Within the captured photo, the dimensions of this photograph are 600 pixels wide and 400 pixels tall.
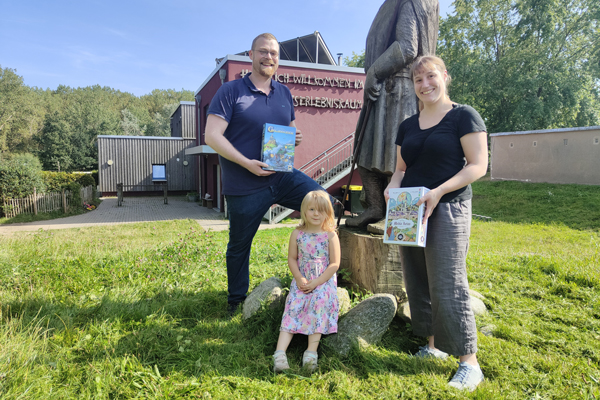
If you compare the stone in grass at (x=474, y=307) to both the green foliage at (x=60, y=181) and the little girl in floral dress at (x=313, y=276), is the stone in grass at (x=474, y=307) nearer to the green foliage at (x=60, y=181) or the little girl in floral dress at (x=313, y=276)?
the little girl in floral dress at (x=313, y=276)

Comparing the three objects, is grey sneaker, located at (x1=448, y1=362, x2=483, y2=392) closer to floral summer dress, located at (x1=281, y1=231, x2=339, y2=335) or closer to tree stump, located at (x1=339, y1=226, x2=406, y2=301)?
floral summer dress, located at (x1=281, y1=231, x2=339, y2=335)

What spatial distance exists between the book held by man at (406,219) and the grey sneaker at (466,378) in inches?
32.9

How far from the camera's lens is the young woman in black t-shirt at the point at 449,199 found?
2248 millimetres

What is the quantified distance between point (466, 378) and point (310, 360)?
98cm

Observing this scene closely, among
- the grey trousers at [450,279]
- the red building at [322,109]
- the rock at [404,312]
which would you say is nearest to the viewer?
the grey trousers at [450,279]

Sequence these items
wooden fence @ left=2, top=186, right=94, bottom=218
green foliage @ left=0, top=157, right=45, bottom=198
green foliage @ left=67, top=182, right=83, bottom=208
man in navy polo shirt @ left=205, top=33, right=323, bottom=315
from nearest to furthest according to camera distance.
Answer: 1. man in navy polo shirt @ left=205, top=33, right=323, bottom=315
2. green foliage @ left=0, top=157, right=45, bottom=198
3. wooden fence @ left=2, top=186, right=94, bottom=218
4. green foliage @ left=67, top=182, right=83, bottom=208

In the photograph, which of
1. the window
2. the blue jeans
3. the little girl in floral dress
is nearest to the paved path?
the window

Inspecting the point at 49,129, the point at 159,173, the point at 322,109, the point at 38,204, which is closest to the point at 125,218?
the point at 38,204

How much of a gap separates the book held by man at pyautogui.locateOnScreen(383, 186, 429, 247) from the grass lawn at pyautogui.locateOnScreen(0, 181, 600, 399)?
92cm

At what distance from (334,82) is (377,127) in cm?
1125

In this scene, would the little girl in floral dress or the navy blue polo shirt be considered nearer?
the little girl in floral dress

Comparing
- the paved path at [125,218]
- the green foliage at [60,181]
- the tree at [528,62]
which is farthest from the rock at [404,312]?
the tree at [528,62]

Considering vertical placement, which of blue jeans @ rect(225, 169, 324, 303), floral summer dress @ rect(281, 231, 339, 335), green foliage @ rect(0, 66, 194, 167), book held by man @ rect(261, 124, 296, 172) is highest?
green foliage @ rect(0, 66, 194, 167)

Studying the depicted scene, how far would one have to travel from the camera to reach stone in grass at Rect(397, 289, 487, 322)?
10.4ft
